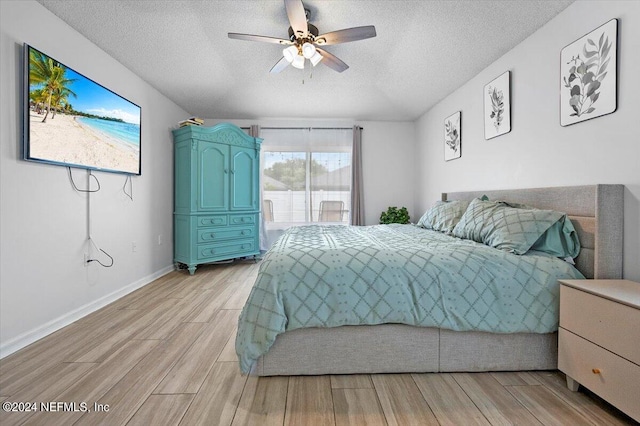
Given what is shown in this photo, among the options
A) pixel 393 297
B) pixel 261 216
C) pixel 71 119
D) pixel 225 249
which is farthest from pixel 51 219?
pixel 261 216

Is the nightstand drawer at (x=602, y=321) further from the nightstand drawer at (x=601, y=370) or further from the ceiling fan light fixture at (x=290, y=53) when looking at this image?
the ceiling fan light fixture at (x=290, y=53)

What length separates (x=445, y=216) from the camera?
114 inches

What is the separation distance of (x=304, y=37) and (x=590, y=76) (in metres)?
2.00

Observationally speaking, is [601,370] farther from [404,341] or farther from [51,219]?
[51,219]

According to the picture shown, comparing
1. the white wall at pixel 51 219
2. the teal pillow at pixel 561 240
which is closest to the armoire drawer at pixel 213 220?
the white wall at pixel 51 219

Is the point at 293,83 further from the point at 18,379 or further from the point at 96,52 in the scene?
the point at 18,379

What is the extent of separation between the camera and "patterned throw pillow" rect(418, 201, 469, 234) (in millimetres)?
2773

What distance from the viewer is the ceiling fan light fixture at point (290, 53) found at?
7.99ft

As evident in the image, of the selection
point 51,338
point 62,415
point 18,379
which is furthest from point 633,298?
point 51,338

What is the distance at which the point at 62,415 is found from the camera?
51.6 inches

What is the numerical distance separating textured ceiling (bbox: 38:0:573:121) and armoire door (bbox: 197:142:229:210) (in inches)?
28.3

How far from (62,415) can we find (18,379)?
0.53m

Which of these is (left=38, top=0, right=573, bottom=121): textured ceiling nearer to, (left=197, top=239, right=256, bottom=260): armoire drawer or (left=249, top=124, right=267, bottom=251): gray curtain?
(left=249, top=124, right=267, bottom=251): gray curtain
